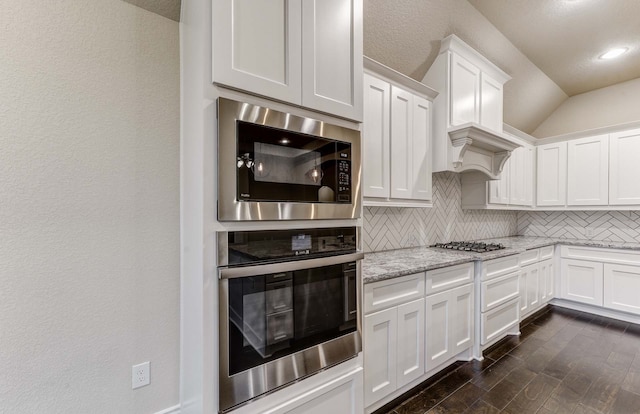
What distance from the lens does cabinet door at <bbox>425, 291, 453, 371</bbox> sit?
2082 millimetres

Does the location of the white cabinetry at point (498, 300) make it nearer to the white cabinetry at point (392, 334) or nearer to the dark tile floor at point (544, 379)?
the dark tile floor at point (544, 379)

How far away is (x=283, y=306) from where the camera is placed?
1213 millimetres

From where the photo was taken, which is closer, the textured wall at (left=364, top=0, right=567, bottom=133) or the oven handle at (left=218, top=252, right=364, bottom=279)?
the oven handle at (left=218, top=252, right=364, bottom=279)

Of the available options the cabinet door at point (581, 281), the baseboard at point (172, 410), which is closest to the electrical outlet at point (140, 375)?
the baseboard at point (172, 410)

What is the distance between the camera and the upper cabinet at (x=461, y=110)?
2604 millimetres

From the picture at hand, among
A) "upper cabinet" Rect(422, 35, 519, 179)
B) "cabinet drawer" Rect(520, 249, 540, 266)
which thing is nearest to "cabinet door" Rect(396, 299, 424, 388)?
"upper cabinet" Rect(422, 35, 519, 179)

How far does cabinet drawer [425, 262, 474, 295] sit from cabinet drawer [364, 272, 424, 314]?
0.10m

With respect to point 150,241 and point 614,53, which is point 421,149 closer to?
point 150,241

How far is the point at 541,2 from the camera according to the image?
7.97 ft

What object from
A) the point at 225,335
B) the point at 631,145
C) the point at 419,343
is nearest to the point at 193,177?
the point at 225,335

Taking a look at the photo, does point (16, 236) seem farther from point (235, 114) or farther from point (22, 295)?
point (235, 114)

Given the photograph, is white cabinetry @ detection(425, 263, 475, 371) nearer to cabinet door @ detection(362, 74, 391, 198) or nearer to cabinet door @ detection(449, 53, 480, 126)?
cabinet door @ detection(362, 74, 391, 198)

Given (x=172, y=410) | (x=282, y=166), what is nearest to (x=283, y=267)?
(x=282, y=166)

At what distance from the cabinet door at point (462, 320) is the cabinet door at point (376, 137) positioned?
100 cm
